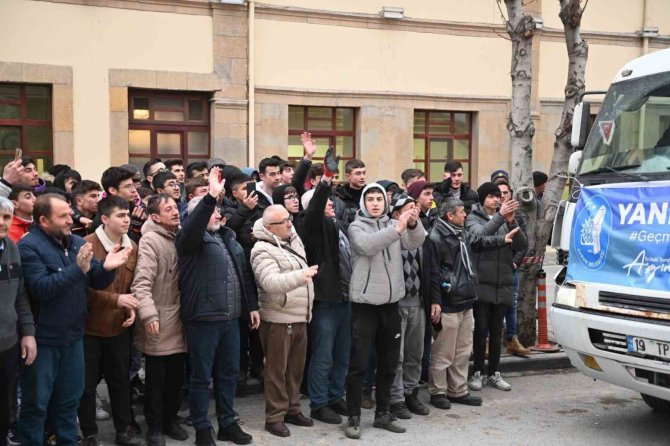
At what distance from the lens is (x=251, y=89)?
1374 centimetres

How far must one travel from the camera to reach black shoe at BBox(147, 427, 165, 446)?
227 inches

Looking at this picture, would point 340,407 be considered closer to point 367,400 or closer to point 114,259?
point 367,400

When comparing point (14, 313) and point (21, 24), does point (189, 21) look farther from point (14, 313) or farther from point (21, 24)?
point (14, 313)

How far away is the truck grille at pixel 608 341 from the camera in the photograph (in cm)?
554

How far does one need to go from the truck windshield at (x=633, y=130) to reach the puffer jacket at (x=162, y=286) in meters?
3.48

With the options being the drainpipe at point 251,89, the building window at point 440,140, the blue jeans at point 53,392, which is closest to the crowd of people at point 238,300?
the blue jeans at point 53,392

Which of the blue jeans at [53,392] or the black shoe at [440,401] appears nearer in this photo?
the blue jeans at [53,392]

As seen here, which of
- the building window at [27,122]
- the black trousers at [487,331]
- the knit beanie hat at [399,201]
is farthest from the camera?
the building window at [27,122]

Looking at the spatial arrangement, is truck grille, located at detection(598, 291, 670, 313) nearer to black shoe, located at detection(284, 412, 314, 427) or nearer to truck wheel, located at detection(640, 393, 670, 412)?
truck wheel, located at detection(640, 393, 670, 412)

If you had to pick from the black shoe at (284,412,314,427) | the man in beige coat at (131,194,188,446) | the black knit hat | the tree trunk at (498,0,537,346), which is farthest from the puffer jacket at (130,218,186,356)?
the tree trunk at (498,0,537,346)

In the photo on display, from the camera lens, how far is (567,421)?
6.55 meters

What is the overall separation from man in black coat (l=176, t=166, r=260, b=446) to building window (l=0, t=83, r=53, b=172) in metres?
7.97

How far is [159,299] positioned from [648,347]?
138 inches

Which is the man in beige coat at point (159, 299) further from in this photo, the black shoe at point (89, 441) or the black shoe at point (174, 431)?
the black shoe at point (89, 441)
